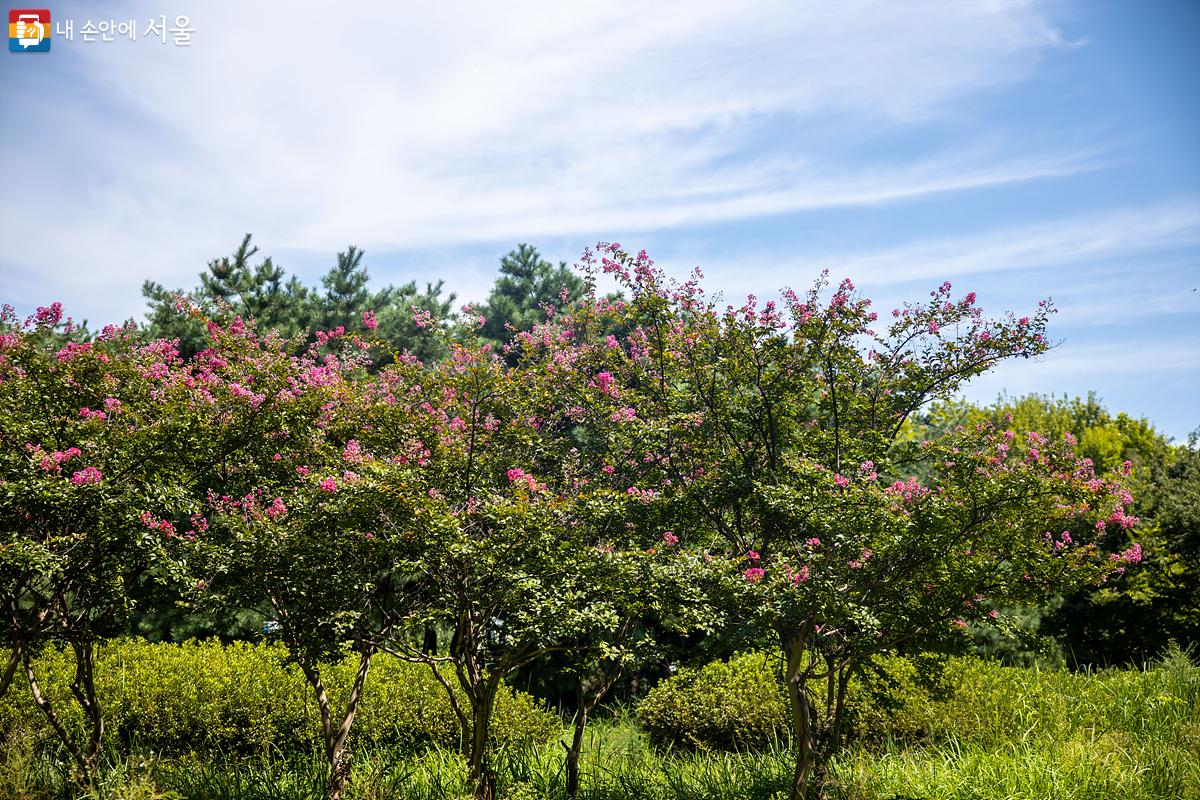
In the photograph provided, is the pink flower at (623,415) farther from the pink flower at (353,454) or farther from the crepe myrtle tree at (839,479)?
the pink flower at (353,454)

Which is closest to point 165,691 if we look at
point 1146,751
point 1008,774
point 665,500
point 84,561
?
point 84,561

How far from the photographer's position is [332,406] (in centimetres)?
777

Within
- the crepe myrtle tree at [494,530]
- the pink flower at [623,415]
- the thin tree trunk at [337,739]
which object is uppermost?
the pink flower at [623,415]

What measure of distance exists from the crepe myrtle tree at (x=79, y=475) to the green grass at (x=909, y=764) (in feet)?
3.65

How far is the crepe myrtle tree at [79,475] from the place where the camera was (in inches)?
248

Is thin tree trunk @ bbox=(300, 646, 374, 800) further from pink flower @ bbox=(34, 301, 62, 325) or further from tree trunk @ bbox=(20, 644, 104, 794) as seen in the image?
pink flower @ bbox=(34, 301, 62, 325)

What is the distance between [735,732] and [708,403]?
4142 mm

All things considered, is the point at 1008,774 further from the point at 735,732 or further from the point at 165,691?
the point at 165,691

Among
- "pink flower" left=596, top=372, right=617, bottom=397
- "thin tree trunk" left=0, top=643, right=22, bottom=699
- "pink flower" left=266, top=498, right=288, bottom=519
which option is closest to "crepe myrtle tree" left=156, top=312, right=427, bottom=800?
"pink flower" left=266, top=498, right=288, bottom=519

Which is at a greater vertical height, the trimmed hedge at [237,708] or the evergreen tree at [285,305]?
the evergreen tree at [285,305]

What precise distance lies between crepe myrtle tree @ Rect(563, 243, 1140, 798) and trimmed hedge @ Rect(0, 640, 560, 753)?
3.65m

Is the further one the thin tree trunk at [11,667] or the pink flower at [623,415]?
the pink flower at [623,415]

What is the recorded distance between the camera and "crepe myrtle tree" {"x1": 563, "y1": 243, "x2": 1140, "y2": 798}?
648cm

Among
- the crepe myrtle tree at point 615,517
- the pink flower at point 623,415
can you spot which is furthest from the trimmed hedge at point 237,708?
the pink flower at point 623,415
